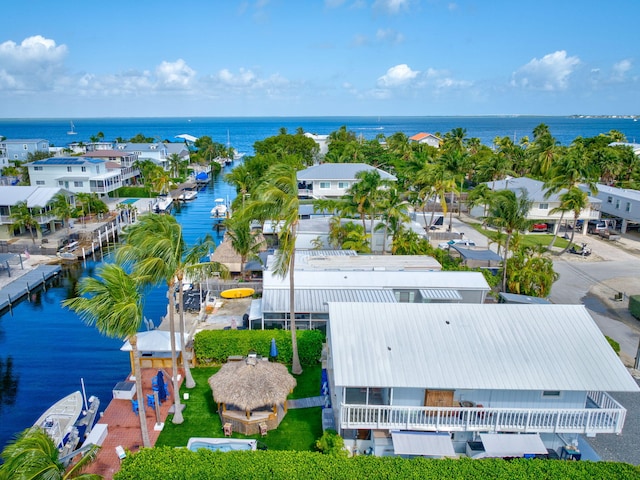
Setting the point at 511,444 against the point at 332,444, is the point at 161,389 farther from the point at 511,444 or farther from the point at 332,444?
the point at 511,444

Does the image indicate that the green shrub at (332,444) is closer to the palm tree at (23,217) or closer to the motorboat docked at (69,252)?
the motorboat docked at (69,252)

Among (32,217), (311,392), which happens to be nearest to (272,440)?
(311,392)

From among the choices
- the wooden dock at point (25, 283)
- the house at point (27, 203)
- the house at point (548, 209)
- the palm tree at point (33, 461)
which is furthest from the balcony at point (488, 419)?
the house at point (27, 203)

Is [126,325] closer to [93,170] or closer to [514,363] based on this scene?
[514,363]

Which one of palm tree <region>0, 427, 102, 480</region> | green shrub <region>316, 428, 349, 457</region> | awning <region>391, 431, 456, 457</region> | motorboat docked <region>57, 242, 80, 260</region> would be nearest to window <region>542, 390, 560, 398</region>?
awning <region>391, 431, 456, 457</region>

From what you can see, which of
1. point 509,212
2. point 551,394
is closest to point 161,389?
point 551,394

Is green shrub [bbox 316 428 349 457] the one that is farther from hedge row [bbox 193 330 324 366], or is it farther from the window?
the window
